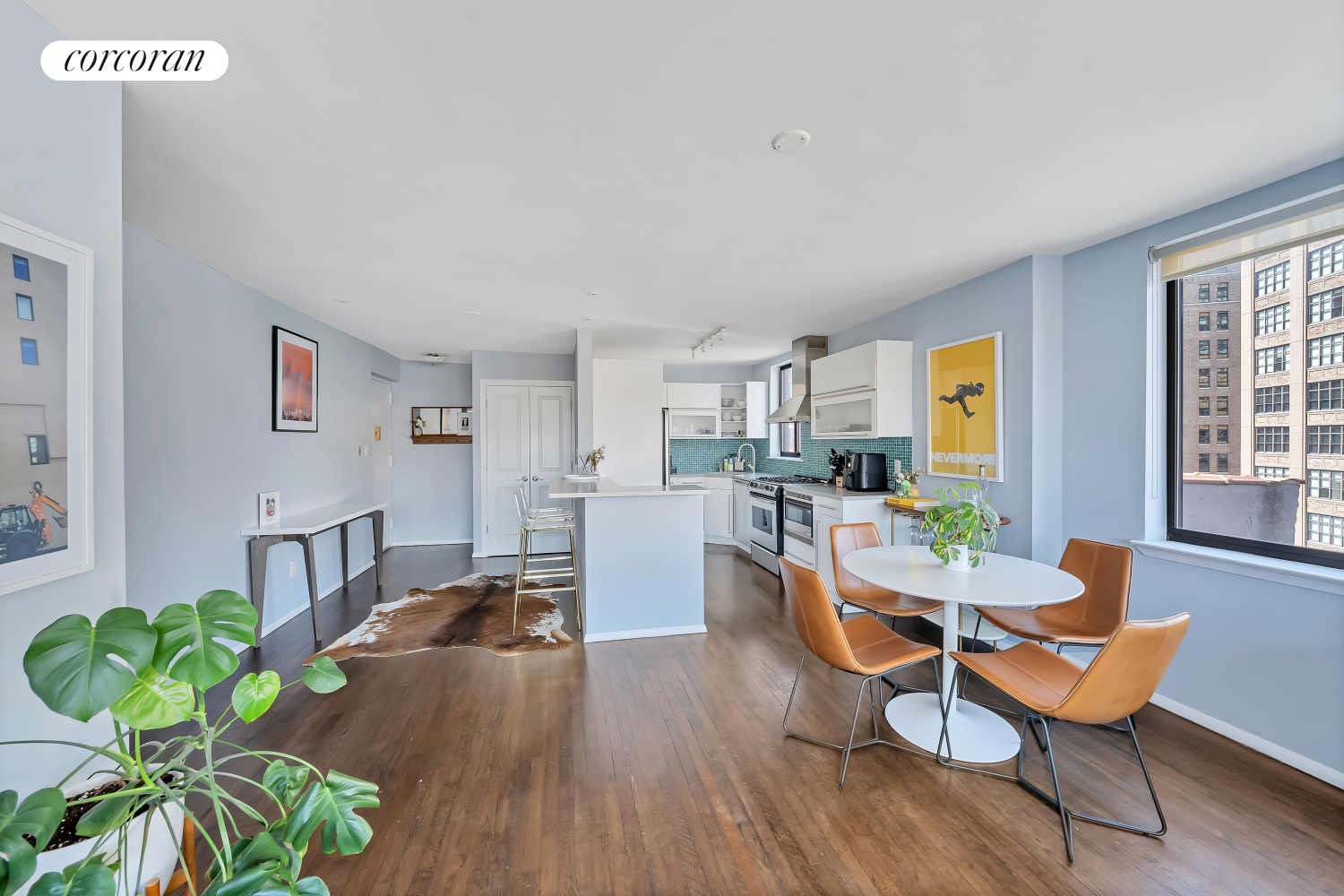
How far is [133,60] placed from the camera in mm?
1477

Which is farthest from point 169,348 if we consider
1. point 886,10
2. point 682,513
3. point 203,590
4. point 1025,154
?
point 1025,154

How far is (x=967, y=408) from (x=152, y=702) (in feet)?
13.5

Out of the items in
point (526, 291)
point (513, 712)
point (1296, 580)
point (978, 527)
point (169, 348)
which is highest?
point (526, 291)

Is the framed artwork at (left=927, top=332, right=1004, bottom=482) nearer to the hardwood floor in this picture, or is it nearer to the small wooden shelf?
the hardwood floor

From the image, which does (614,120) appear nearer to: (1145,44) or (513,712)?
(1145,44)

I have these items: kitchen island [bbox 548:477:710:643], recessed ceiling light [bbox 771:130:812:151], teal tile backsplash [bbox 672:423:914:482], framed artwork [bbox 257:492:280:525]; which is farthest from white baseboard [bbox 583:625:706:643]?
recessed ceiling light [bbox 771:130:812:151]

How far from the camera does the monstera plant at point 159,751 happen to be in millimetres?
882

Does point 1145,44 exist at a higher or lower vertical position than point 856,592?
higher

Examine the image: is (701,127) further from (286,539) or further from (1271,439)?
(286,539)

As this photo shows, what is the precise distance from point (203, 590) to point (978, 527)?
14.1 feet

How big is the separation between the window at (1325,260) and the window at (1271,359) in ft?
1.00

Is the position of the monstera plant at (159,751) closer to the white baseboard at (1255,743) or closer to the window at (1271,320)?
the white baseboard at (1255,743)

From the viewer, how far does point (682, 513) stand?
12.5 feet

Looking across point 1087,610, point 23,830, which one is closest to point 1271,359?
point 1087,610
